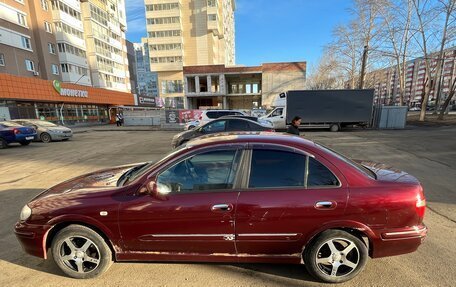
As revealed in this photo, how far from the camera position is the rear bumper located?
2420 mm

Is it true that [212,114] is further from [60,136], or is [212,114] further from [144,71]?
[144,71]

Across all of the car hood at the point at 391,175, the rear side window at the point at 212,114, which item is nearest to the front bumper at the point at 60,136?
the rear side window at the point at 212,114

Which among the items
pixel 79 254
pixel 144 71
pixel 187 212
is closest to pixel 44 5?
pixel 79 254

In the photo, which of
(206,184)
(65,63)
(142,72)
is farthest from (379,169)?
(142,72)

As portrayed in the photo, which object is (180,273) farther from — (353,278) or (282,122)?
(282,122)

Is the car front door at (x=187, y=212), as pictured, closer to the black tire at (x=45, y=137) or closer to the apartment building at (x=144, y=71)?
the black tire at (x=45, y=137)

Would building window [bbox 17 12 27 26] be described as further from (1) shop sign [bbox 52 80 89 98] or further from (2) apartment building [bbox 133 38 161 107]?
(2) apartment building [bbox 133 38 161 107]

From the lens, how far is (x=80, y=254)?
Answer: 8.52 ft

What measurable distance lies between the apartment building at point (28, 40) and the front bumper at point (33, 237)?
3528cm

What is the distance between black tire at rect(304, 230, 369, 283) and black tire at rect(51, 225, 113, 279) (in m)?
2.24

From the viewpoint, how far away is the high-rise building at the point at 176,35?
5662 cm

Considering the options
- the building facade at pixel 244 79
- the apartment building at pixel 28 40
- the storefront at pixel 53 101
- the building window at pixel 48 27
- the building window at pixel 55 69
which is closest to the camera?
the storefront at pixel 53 101

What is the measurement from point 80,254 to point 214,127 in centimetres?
700

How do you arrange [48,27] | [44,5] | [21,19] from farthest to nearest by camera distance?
[48,27], [44,5], [21,19]
